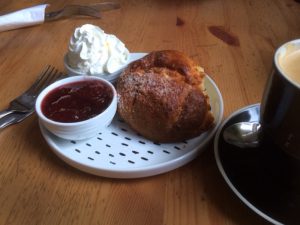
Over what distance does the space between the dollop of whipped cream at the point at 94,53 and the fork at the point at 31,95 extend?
0.09m

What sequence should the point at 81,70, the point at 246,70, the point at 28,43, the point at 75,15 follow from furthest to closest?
the point at 75,15 < the point at 28,43 < the point at 246,70 < the point at 81,70

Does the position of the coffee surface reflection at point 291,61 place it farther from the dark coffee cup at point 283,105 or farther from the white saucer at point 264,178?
the white saucer at point 264,178

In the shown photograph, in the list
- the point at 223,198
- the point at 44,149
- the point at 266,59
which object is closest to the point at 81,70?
the point at 44,149

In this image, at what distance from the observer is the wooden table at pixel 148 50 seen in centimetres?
62

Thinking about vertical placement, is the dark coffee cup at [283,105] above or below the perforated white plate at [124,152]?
above

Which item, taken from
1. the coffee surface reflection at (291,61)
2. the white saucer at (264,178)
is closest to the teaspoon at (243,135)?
the white saucer at (264,178)

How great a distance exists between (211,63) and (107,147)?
489 millimetres

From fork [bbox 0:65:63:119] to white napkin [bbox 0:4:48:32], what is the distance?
13.5 inches

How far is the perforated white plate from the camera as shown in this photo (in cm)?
66

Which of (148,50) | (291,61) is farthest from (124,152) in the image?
(148,50)

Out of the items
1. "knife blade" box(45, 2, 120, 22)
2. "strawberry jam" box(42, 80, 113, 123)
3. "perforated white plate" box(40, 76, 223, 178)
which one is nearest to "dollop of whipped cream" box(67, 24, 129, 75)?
"strawberry jam" box(42, 80, 113, 123)

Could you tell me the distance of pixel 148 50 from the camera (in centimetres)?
112

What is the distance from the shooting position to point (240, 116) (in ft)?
2.43

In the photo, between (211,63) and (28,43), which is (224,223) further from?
(28,43)
